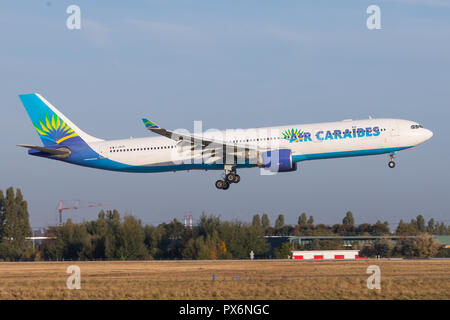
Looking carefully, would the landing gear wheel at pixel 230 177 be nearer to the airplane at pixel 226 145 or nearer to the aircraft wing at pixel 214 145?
the airplane at pixel 226 145

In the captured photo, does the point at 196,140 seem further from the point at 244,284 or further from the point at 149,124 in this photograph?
the point at 244,284

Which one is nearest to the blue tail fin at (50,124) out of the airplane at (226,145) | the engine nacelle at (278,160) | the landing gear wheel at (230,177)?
the airplane at (226,145)

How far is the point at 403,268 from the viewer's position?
4512 centimetres

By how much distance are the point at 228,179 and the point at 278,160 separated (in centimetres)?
591

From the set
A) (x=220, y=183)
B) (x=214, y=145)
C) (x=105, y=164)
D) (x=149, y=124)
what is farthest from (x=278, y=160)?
(x=105, y=164)

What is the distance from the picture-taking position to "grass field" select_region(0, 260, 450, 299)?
97.5 ft

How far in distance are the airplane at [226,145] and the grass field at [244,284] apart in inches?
369

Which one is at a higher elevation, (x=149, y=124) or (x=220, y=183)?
(x=149, y=124)

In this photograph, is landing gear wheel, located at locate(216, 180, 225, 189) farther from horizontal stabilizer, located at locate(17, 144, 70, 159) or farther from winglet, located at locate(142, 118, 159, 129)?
horizontal stabilizer, located at locate(17, 144, 70, 159)

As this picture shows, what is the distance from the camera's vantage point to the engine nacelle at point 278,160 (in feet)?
164

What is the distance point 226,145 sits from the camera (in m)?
51.2

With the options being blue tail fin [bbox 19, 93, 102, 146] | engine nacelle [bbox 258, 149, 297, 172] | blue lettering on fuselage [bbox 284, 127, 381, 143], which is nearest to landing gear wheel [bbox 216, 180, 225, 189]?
engine nacelle [bbox 258, 149, 297, 172]

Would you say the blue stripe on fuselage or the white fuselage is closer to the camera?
the white fuselage
